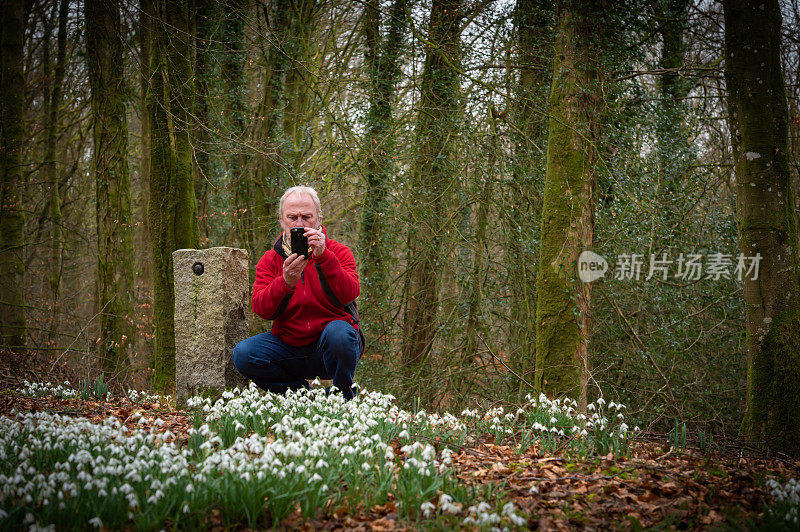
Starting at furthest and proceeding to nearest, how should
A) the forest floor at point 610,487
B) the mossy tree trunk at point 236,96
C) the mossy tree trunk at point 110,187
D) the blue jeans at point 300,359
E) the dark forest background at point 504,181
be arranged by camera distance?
the mossy tree trunk at point 236,96
the mossy tree trunk at point 110,187
the dark forest background at point 504,181
the blue jeans at point 300,359
the forest floor at point 610,487

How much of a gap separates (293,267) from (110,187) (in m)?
6.08

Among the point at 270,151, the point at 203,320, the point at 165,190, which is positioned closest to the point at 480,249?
the point at 203,320

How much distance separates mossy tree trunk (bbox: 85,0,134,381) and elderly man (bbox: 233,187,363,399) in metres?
4.75

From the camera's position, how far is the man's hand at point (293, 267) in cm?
445

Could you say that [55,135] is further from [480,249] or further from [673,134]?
[673,134]

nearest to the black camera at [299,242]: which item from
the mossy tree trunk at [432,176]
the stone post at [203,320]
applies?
the stone post at [203,320]

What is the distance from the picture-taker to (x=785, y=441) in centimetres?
451

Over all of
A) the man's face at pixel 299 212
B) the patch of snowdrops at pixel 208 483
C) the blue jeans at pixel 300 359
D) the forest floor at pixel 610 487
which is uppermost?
the man's face at pixel 299 212

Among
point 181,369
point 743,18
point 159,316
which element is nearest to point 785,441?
point 743,18

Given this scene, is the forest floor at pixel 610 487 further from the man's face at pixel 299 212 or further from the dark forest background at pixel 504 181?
the man's face at pixel 299 212

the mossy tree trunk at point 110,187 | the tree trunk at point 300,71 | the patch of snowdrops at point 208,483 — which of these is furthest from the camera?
the mossy tree trunk at point 110,187

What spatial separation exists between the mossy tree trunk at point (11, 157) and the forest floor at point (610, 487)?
4976 millimetres

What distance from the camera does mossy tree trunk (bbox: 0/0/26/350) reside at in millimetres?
8516

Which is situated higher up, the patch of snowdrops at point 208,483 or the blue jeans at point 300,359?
the blue jeans at point 300,359
